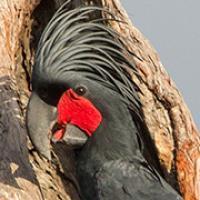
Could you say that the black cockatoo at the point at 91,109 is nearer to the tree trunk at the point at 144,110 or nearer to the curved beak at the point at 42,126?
the curved beak at the point at 42,126

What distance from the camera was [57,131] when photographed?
471 centimetres

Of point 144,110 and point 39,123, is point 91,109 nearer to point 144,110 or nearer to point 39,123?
point 39,123

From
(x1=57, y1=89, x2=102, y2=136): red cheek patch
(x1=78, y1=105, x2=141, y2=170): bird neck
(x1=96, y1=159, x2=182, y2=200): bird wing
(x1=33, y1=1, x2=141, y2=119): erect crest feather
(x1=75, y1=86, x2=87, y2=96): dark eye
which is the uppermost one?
(x1=33, y1=1, x2=141, y2=119): erect crest feather

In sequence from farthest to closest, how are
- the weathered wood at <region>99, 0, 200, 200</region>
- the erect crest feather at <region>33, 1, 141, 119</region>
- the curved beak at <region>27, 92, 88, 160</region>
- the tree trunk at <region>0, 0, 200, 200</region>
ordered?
the weathered wood at <region>99, 0, 200, 200</region>, the tree trunk at <region>0, 0, 200, 200</region>, the erect crest feather at <region>33, 1, 141, 119</region>, the curved beak at <region>27, 92, 88, 160</region>

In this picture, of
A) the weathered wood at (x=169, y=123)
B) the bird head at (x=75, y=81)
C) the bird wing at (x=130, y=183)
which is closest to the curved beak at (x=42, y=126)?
the bird head at (x=75, y=81)

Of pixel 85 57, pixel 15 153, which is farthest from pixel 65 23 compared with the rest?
pixel 15 153

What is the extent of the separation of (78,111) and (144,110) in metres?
0.33

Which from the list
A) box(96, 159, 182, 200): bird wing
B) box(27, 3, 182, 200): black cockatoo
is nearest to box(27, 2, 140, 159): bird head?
box(27, 3, 182, 200): black cockatoo

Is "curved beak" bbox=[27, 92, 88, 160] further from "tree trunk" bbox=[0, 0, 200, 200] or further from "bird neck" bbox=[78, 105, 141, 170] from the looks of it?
"tree trunk" bbox=[0, 0, 200, 200]

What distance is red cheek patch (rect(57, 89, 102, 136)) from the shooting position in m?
4.73

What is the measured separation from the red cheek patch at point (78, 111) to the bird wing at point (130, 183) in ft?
0.45

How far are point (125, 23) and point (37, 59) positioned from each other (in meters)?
0.51

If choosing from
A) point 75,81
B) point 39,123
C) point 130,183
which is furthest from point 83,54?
point 130,183

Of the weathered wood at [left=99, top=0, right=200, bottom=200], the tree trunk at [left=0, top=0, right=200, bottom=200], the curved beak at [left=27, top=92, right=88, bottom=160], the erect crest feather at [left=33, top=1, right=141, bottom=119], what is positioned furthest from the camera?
the weathered wood at [left=99, top=0, right=200, bottom=200]
